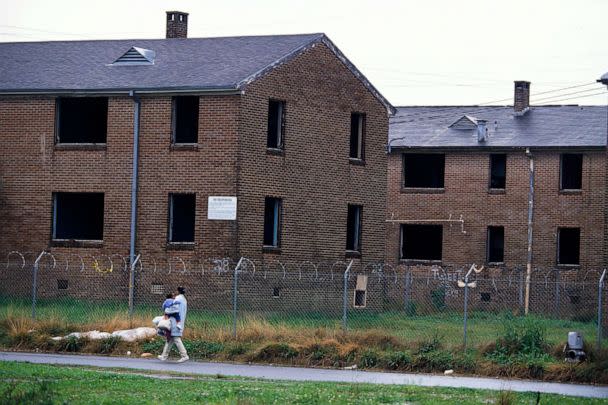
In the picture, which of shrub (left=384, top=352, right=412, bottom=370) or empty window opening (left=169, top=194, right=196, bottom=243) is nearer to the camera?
shrub (left=384, top=352, right=412, bottom=370)

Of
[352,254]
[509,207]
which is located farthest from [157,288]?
[509,207]

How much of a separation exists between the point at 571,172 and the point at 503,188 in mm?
2784

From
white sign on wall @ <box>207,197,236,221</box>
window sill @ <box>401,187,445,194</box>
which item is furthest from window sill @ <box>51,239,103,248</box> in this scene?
window sill @ <box>401,187,445,194</box>

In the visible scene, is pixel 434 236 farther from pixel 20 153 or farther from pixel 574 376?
pixel 574 376

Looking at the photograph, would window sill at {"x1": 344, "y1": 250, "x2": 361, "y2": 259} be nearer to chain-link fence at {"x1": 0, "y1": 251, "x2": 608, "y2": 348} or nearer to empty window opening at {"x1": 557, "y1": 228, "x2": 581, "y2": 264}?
chain-link fence at {"x1": 0, "y1": 251, "x2": 608, "y2": 348}

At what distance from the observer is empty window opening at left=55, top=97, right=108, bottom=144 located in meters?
41.6

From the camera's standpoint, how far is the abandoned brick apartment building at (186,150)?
1559 inches

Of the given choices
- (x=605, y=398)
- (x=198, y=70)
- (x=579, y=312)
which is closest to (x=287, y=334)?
(x=605, y=398)

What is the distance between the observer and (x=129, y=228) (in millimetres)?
40375

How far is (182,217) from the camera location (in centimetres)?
4056

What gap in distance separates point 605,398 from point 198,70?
72.0 feet

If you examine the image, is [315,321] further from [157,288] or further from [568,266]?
[568,266]

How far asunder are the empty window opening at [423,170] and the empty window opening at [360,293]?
11418 mm

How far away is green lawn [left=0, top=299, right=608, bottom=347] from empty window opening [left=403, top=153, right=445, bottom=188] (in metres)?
12.4
